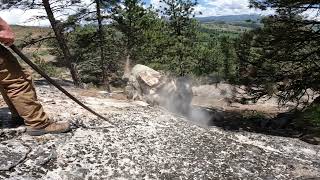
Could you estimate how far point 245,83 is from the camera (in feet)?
44.6

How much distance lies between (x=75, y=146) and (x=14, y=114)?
3.62 ft

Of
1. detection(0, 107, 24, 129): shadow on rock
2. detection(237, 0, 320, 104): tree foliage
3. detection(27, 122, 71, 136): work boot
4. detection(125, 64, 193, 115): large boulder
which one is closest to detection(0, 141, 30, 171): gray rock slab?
detection(27, 122, 71, 136): work boot

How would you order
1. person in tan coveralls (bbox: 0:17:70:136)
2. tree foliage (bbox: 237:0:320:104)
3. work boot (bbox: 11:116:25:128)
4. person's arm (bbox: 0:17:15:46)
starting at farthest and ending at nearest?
1. tree foliage (bbox: 237:0:320:104)
2. work boot (bbox: 11:116:25:128)
3. person in tan coveralls (bbox: 0:17:70:136)
4. person's arm (bbox: 0:17:15:46)

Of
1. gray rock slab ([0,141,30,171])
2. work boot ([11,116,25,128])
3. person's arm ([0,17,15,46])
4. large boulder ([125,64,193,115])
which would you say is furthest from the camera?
large boulder ([125,64,193,115])

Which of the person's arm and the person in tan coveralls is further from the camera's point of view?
the person in tan coveralls

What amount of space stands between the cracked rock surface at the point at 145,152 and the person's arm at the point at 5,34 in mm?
1438

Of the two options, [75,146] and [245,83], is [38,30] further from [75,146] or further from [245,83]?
[75,146]

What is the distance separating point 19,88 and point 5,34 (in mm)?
775

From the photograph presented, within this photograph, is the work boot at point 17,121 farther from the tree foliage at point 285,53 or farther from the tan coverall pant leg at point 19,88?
the tree foliage at point 285,53

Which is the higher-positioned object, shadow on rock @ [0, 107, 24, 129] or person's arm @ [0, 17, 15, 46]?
person's arm @ [0, 17, 15, 46]

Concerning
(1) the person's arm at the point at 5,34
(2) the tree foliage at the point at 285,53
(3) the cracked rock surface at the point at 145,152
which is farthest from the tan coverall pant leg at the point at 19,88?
(2) the tree foliage at the point at 285,53

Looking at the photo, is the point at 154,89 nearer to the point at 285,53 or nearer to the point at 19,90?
the point at 285,53

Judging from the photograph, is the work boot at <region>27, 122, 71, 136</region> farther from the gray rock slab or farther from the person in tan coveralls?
the gray rock slab

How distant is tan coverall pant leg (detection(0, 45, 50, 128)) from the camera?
17.9ft
